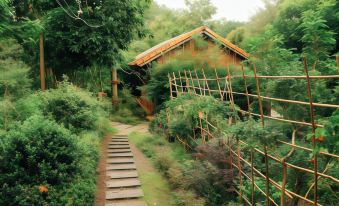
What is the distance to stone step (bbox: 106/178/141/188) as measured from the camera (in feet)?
23.0

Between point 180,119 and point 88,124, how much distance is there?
2.95 m

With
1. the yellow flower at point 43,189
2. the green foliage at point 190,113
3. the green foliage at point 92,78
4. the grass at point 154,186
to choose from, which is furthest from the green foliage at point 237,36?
the yellow flower at point 43,189

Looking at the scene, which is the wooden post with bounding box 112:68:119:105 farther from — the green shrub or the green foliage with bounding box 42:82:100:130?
the green shrub

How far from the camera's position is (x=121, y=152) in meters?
9.46

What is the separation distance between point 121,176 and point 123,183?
424 mm

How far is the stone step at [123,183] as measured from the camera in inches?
276

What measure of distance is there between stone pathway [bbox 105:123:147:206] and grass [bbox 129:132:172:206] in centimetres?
14

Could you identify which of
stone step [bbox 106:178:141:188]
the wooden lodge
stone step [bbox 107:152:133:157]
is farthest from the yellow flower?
the wooden lodge

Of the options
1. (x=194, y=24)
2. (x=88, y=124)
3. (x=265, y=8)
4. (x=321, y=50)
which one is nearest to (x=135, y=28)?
(x=88, y=124)

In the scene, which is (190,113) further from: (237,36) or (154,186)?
(237,36)

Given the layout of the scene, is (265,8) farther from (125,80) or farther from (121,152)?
(121,152)

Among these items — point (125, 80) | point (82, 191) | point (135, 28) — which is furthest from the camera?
point (125, 80)

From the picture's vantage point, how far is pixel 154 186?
7156 millimetres

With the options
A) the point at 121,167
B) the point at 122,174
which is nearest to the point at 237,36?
the point at 121,167
